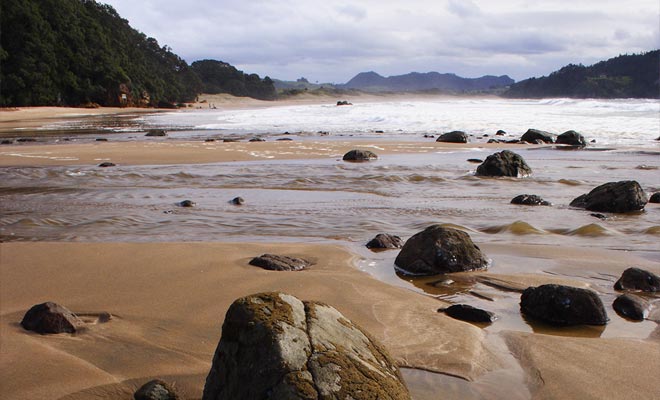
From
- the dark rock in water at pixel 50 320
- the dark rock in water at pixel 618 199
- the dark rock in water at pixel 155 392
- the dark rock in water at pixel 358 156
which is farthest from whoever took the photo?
the dark rock in water at pixel 358 156

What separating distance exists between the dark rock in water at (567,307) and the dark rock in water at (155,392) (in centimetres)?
229

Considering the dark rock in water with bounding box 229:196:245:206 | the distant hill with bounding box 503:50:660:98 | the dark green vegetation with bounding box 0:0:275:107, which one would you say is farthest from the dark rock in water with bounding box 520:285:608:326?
the distant hill with bounding box 503:50:660:98

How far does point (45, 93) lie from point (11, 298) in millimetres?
49987

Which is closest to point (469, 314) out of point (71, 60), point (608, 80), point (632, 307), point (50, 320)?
point (632, 307)

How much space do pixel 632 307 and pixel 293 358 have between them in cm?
267

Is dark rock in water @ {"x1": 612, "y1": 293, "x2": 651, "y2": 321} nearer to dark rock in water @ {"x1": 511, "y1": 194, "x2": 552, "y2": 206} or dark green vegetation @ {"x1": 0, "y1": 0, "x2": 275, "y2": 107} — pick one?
dark rock in water @ {"x1": 511, "y1": 194, "x2": 552, "y2": 206}

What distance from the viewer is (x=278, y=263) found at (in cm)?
473

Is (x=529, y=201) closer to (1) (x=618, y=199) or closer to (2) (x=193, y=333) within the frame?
(1) (x=618, y=199)

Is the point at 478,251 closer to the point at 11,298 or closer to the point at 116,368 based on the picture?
the point at 116,368

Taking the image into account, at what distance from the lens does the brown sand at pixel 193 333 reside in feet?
9.43

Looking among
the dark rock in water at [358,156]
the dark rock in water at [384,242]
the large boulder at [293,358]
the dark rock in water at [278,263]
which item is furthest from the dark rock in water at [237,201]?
the large boulder at [293,358]

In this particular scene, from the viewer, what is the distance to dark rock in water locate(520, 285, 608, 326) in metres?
3.74

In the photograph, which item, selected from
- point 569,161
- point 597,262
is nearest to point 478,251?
point 597,262

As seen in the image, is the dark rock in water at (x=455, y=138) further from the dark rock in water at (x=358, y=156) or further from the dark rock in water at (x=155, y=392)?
the dark rock in water at (x=155, y=392)
